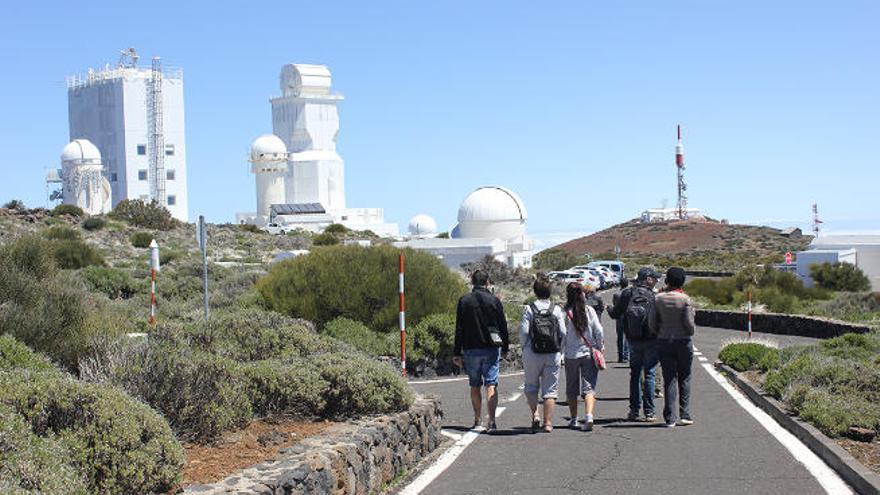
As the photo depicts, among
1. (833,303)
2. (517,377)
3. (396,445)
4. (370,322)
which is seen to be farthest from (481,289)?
(833,303)

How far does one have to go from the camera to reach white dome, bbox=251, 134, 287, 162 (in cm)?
9344

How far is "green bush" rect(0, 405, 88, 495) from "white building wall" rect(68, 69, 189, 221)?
89.0m

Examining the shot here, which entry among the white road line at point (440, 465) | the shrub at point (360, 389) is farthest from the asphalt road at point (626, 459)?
the shrub at point (360, 389)

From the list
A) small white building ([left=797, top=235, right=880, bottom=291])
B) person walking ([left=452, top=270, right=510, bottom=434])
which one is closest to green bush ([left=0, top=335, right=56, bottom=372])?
person walking ([left=452, top=270, right=510, bottom=434])

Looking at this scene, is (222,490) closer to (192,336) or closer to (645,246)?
(192,336)

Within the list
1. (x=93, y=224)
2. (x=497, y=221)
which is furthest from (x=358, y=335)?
(x=497, y=221)

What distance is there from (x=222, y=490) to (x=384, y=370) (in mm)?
3366

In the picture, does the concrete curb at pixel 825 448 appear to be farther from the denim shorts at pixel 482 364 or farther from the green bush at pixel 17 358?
the green bush at pixel 17 358

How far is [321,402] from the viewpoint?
8.66m

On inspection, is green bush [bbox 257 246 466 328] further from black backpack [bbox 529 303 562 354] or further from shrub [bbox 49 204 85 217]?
shrub [bbox 49 204 85 217]

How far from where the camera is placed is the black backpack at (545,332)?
10.2 meters

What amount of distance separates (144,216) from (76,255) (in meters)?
25.7

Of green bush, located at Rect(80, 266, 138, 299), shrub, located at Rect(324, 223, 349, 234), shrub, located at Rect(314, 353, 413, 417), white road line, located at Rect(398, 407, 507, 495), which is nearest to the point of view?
white road line, located at Rect(398, 407, 507, 495)

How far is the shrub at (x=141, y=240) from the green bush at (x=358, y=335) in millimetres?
37372
